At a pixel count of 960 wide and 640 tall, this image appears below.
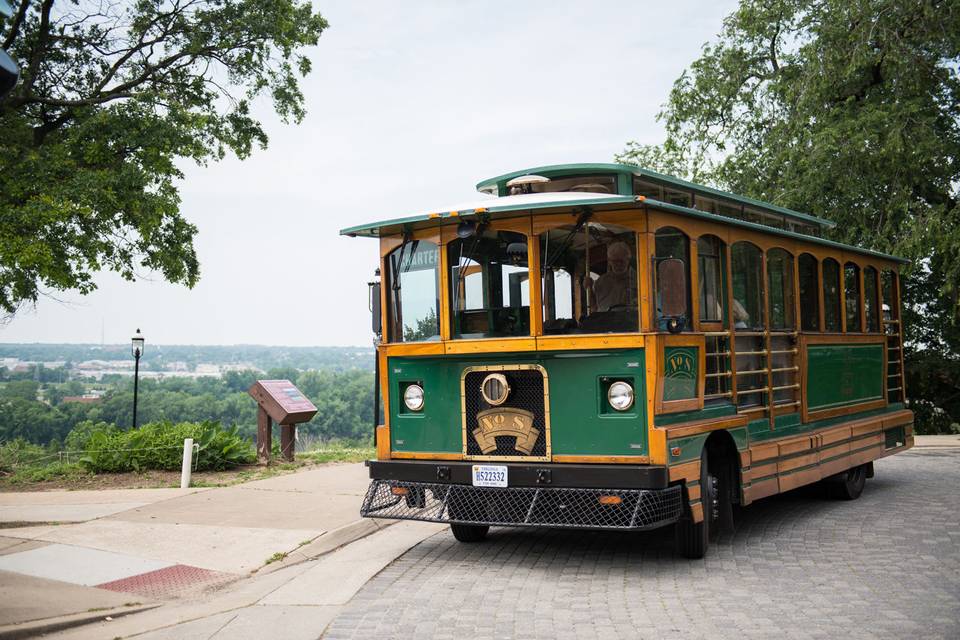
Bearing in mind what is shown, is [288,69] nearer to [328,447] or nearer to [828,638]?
[328,447]

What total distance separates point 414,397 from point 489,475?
1.06 meters

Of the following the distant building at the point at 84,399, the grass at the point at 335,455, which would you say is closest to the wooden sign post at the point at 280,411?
the grass at the point at 335,455

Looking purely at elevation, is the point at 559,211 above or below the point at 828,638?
above

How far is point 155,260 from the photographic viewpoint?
24.4m

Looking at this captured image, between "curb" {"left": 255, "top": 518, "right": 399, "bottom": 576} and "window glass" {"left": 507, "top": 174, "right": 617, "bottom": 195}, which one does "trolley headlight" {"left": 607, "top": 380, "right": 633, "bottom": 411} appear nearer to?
"window glass" {"left": 507, "top": 174, "right": 617, "bottom": 195}

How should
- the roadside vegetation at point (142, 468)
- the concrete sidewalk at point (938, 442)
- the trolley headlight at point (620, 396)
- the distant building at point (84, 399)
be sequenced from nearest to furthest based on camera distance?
the trolley headlight at point (620, 396) → the roadside vegetation at point (142, 468) → the concrete sidewalk at point (938, 442) → the distant building at point (84, 399)

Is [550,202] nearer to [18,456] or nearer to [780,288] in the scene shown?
[780,288]

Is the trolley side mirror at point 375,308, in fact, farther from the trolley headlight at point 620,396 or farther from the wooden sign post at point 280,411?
→ the wooden sign post at point 280,411

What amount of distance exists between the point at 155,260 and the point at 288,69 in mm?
5756

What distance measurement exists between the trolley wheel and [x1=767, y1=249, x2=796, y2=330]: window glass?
2246 mm

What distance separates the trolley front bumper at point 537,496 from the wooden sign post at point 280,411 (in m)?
5.65

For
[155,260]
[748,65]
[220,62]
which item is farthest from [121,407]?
[748,65]

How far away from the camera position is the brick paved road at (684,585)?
614 cm

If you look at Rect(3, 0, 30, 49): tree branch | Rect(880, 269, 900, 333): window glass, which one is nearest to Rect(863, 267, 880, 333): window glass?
Rect(880, 269, 900, 333): window glass
